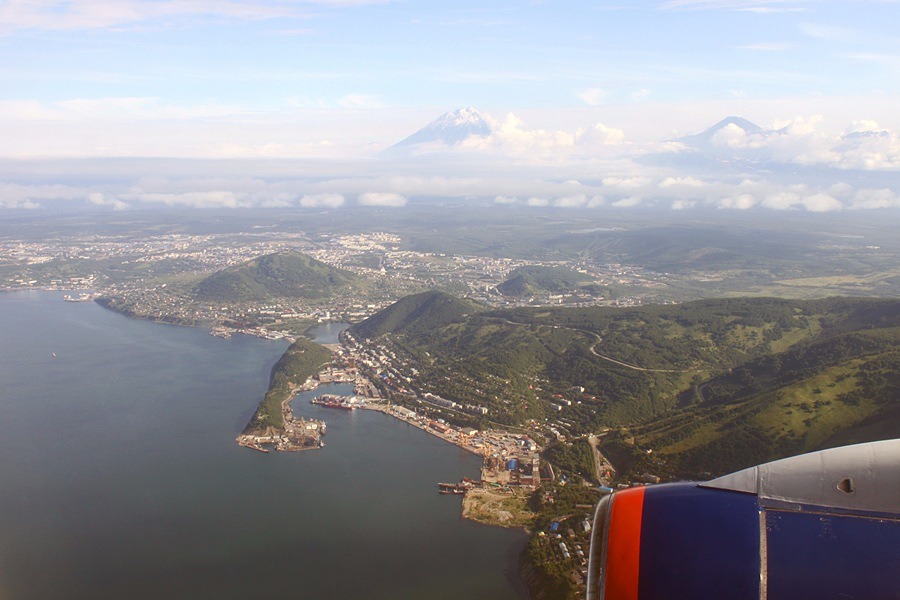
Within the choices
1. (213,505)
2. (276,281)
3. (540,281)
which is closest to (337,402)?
(213,505)

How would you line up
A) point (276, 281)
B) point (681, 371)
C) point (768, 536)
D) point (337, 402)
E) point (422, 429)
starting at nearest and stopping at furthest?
point (768, 536) → point (422, 429) → point (337, 402) → point (681, 371) → point (276, 281)

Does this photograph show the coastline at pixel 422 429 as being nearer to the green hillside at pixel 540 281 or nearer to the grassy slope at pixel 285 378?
the grassy slope at pixel 285 378

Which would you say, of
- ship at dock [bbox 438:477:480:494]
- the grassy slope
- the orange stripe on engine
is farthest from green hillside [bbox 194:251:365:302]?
the orange stripe on engine

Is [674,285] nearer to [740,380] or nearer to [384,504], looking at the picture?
[740,380]

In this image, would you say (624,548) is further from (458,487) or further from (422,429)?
(422,429)

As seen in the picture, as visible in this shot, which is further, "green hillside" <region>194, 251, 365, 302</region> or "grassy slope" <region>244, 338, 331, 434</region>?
"green hillside" <region>194, 251, 365, 302</region>

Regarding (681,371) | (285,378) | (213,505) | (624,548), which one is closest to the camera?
(624,548)

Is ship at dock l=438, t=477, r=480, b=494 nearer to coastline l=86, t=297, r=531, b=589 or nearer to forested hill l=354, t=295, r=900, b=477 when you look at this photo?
coastline l=86, t=297, r=531, b=589
